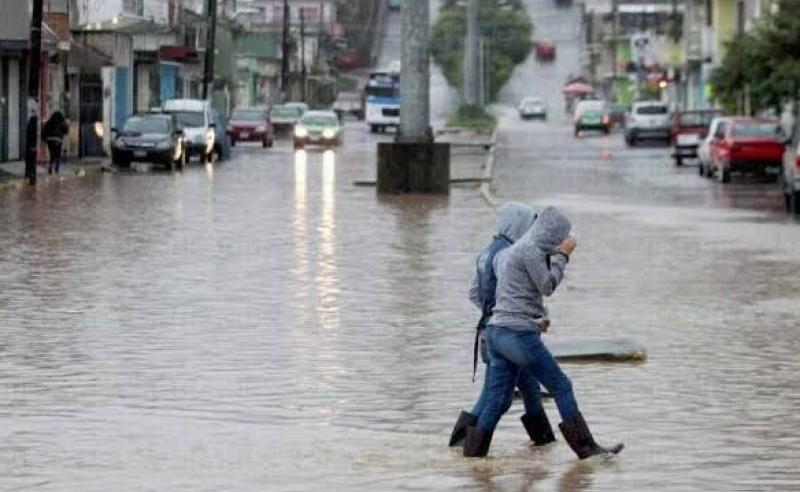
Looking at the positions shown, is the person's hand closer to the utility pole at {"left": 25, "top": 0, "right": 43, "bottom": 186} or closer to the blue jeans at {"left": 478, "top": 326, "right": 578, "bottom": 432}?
the blue jeans at {"left": 478, "top": 326, "right": 578, "bottom": 432}

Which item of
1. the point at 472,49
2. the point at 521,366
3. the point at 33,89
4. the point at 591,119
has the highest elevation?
the point at 472,49

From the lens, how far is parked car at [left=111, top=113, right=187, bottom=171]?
57594 millimetres

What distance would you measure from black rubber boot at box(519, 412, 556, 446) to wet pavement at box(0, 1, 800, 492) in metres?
0.07

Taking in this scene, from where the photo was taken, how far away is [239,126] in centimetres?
8338

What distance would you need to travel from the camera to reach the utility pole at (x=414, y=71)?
152ft

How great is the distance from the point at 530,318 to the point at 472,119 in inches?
4138

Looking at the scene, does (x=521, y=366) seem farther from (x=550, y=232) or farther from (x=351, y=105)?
(x=351, y=105)

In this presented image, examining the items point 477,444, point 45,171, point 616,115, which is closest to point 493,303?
point 477,444

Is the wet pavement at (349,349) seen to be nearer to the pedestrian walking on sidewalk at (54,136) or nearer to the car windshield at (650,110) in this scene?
the pedestrian walking on sidewalk at (54,136)

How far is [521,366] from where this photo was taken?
Result: 1246 cm

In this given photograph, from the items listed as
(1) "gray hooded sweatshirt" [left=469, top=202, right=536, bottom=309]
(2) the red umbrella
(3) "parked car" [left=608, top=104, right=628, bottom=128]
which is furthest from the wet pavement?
(2) the red umbrella

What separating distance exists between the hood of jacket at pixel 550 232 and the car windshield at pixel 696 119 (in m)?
57.7

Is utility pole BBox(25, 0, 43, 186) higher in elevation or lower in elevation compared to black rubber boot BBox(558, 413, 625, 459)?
higher

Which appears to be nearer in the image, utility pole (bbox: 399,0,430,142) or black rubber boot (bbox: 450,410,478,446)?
black rubber boot (bbox: 450,410,478,446)
